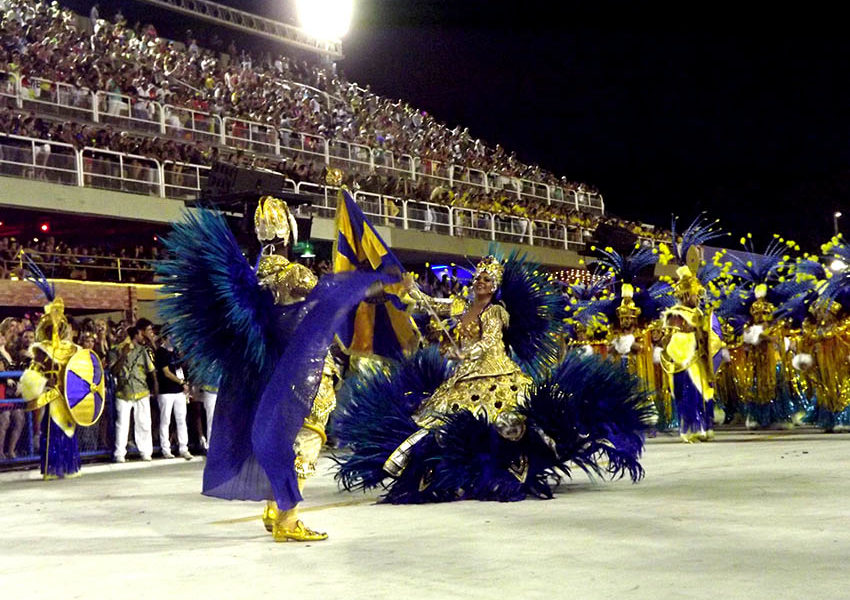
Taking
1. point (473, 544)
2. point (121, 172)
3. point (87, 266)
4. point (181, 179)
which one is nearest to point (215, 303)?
point (473, 544)

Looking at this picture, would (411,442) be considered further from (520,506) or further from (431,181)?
(431,181)

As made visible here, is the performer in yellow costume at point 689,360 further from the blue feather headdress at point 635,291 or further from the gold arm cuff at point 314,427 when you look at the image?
the gold arm cuff at point 314,427

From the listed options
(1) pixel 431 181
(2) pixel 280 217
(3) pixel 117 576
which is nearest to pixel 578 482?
(2) pixel 280 217

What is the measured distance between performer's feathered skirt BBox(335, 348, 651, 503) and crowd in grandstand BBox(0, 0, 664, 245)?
511 inches

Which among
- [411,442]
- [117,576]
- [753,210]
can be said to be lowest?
[117,576]

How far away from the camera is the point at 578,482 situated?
977cm

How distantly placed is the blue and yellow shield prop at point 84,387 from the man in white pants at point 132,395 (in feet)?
4.98

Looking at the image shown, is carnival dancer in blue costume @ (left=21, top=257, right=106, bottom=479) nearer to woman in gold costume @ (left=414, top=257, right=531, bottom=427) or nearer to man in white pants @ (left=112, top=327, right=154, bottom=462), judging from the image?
man in white pants @ (left=112, top=327, right=154, bottom=462)

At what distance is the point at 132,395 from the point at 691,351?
7.06 m

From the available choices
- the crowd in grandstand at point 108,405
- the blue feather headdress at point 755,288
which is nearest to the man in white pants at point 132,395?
the crowd in grandstand at point 108,405

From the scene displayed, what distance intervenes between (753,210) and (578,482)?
3997 centimetres

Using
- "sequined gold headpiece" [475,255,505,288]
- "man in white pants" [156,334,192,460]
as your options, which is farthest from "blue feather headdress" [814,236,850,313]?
"man in white pants" [156,334,192,460]

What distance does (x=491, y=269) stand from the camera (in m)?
8.97

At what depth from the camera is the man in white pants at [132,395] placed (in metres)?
14.8
